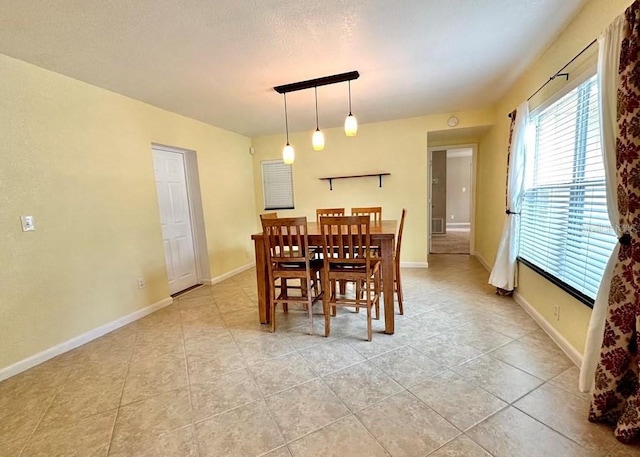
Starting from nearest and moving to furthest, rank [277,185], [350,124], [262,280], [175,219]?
1. [350,124]
2. [262,280]
3. [175,219]
4. [277,185]

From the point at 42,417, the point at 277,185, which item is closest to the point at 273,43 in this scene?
the point at 42,417

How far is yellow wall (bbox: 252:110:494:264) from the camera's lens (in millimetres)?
4402

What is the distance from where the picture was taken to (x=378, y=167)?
15.1 feet

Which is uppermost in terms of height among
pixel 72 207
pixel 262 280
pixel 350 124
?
pixel 350 124

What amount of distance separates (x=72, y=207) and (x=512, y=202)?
417 centimetres

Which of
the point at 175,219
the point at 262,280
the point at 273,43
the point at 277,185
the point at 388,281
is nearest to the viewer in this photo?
the point at 273,43

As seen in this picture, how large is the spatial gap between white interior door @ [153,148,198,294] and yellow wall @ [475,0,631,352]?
4.08 m

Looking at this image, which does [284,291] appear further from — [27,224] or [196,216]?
[27,224]

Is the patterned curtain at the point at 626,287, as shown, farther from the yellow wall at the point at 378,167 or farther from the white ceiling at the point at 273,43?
the yellow wall at the point at 378,167

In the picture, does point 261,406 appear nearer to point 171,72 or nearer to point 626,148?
point 626,148

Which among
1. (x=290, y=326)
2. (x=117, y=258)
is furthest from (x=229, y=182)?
(x=290, y=326)

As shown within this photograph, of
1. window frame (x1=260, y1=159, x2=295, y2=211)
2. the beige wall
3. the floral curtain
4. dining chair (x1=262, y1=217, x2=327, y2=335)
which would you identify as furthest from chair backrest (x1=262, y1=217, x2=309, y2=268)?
the beige wall

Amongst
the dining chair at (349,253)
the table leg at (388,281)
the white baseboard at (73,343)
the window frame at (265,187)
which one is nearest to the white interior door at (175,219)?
the white baseboard at (73,343)

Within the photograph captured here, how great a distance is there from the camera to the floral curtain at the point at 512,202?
2748 millimetres
